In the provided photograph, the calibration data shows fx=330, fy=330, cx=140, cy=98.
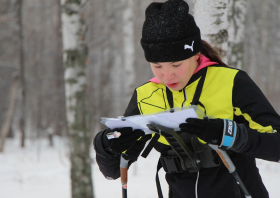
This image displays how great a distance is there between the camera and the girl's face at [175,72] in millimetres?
1808

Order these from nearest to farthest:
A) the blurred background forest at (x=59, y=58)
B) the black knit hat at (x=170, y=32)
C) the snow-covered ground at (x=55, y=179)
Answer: the black knit hat at (x=170, y=32) → the snow-covered ground at (x=55, y=179) → the blurred background forest at (x=59, y=58)

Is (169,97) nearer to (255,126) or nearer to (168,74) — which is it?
(168,74)

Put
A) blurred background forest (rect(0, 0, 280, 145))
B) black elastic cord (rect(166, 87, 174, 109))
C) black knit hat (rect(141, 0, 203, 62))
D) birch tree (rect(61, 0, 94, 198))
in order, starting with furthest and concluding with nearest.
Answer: blurred background forest (rect(0, 0, 280, 145)) → birch tree (rect(61, 0, 94, 198)) → black elastic cord (rect(166, 87, 174, 109)) → black knit hat (rect(141, 0, 203, 62))

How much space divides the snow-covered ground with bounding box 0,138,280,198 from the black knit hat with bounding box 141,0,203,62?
389cm

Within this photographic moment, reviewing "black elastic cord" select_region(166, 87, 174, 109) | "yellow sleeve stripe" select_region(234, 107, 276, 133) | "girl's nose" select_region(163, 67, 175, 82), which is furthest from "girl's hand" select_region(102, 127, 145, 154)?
"yellow sleeve stripe" select_region(234, 107, 276, 133)

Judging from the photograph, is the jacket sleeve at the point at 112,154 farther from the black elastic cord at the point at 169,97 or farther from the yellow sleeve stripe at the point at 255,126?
the yellow sleeve stripe at the point at 255,126

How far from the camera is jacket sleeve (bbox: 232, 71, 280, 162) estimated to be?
5.17ft

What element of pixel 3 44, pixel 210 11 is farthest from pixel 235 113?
pixel 3 44

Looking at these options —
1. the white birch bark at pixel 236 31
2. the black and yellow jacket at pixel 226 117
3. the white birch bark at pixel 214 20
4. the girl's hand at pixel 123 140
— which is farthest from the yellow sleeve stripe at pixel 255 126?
the white birch bark at pixel 236 31

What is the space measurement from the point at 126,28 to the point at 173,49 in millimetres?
9006

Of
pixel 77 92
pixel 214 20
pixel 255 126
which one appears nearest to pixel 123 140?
pixel 255 126

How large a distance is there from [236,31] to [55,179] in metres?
5.60

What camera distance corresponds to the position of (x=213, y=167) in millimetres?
1852

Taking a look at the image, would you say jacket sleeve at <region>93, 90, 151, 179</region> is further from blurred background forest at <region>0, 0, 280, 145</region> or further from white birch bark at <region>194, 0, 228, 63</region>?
blurred background forest at <region>0, 0, 280, 145</region>
